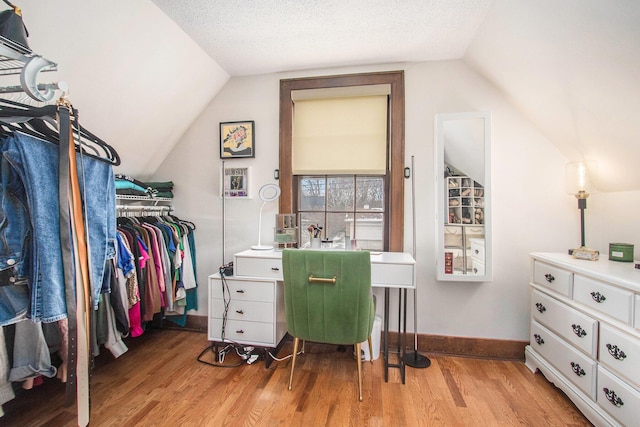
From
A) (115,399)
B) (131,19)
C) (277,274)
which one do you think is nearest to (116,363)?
(115,399)

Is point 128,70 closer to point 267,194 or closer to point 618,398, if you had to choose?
point 267,194

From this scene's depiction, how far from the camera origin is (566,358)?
5.54ft

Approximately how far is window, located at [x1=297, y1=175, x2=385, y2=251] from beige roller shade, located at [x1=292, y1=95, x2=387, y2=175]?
0.12 metres

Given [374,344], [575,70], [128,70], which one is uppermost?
[128,70]

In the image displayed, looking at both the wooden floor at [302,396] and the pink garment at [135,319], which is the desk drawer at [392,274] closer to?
the wooden floor at [302,396]

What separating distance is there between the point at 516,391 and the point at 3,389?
283 centimetres

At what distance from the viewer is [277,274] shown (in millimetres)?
2102

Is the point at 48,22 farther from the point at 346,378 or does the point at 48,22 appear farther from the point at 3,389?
the point at 346,378

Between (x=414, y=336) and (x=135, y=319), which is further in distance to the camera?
(x=414, y=336)

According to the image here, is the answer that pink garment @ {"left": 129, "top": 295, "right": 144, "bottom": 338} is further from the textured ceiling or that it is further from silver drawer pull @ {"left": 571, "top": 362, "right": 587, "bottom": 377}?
silver drawer pull @ {"left": 571, "top": 362, "right": 587, "bottom": 377}

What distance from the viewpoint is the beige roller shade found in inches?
95.4

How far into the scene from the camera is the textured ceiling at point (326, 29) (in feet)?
5.67

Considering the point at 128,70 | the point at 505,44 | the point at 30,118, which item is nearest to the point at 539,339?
the point at 505,44

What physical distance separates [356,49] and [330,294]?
5.96 ft
